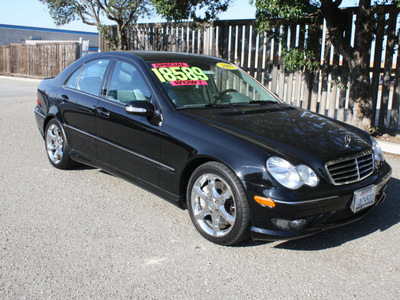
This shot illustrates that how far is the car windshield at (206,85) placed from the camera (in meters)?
4.39

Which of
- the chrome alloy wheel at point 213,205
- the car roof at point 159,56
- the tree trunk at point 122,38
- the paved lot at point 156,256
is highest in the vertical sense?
the tree trunk at point 122,38

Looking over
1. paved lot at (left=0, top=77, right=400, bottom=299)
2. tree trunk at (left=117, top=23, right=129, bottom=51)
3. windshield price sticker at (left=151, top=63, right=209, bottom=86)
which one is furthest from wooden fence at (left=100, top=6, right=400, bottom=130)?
windshield price sticker at (left=151, top=63, right=209, bottom=86)

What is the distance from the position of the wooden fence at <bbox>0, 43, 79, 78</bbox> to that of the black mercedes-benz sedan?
1742cm

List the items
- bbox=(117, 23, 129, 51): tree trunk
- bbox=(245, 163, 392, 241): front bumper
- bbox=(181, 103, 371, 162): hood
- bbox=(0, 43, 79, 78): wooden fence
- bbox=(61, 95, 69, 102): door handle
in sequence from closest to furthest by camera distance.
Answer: bbox=(245, 163, 392, 241): front bumper → bbox=(181, 103, 371, 162): hood → bbox=(61, 95, 69, 102): door handle → bbox=(117, 23, 129, 51): tree trunk → bbox=(0, 43, 79, 78): wooden fence

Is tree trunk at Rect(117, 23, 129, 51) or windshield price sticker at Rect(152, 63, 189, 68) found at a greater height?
tree trunk at Rect(117, 23, 129, 51)

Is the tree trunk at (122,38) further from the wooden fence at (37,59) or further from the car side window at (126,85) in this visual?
the car side window at (126,85)

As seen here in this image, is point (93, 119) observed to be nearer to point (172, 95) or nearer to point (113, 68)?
point (113, 68)

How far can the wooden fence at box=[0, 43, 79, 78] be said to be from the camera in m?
21.9

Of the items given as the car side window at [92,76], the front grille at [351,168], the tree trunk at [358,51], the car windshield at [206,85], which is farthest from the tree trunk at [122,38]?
the front grille at [351,168]

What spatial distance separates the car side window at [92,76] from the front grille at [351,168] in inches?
112

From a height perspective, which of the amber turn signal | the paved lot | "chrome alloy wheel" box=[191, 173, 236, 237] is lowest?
the paved lot

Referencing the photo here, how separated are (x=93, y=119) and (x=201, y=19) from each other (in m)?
6.81

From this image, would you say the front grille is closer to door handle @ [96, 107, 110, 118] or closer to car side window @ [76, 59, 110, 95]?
door handle @ [96, 107, 110, 118]

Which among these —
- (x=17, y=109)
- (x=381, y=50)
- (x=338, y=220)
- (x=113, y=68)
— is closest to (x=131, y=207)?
(x=113, y=68)
